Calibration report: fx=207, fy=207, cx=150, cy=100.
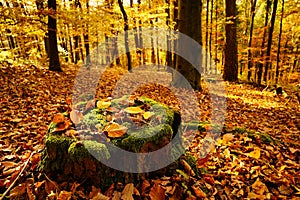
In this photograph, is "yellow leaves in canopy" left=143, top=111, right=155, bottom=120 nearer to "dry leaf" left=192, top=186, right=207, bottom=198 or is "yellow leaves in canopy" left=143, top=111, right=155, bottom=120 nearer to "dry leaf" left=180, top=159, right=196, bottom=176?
"dry leaf" left=180, top=159, right=196, bottom=176

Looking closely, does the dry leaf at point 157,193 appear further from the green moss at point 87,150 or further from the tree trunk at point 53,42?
the tree trunk at point 53,42

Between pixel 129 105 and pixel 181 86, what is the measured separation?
202 inches

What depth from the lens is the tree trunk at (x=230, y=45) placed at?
1005 centimetres

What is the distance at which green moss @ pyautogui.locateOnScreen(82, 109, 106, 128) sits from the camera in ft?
6.68

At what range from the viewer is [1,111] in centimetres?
424

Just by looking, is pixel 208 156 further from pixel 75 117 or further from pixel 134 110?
pixel 75 117

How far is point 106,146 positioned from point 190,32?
20.0ft

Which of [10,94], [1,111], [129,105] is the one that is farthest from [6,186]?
[10,94]

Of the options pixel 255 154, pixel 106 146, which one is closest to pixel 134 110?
pixel 106 146

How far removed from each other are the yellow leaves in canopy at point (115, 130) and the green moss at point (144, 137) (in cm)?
7

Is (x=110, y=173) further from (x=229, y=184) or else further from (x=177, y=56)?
(x=177, y=56)

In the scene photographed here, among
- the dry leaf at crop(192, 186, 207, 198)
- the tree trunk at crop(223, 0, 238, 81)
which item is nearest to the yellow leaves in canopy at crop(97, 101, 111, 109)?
the dry leaf at crop(192, 186, 207, 198)

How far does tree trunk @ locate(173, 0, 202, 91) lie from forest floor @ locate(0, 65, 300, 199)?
1519mm

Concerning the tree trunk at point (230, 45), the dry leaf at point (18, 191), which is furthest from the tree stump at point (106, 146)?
the tree trunk at point (230, 45)
